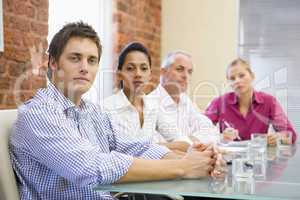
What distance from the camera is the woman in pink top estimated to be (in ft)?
9.15

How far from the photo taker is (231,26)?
165 inches

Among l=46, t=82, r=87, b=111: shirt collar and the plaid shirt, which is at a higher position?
l=46, t=82, r=87, b=111: shirt collar

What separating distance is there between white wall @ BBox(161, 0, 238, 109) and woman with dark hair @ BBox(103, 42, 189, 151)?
78.3 inches

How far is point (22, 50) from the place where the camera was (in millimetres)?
2459

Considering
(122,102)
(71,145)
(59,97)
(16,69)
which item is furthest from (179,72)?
(71,145)

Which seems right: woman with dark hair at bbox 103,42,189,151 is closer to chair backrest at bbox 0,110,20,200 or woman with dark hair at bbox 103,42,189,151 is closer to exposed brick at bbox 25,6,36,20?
exposed brick at bbox 25,6,36,20

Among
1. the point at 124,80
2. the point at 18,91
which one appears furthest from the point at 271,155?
the point at 18,91

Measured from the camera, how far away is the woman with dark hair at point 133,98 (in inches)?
87.4

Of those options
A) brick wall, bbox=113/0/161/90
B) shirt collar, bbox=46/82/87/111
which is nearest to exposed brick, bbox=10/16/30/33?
shirt collar, bbox=46/82/87/111

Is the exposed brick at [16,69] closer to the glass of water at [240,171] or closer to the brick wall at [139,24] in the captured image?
the brick wall at [139,24]

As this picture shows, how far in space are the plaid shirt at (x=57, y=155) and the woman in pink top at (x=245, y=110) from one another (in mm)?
1509

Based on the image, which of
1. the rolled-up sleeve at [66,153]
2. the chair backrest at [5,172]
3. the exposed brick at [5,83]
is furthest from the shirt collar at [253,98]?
the chair backrest at [5,172]

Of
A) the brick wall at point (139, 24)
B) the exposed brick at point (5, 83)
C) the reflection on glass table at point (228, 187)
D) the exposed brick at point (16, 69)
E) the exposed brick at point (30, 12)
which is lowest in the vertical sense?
the reflection on glass table at point (228, 187)

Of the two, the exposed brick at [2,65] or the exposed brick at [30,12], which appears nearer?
the exposed brick at [2,65]
